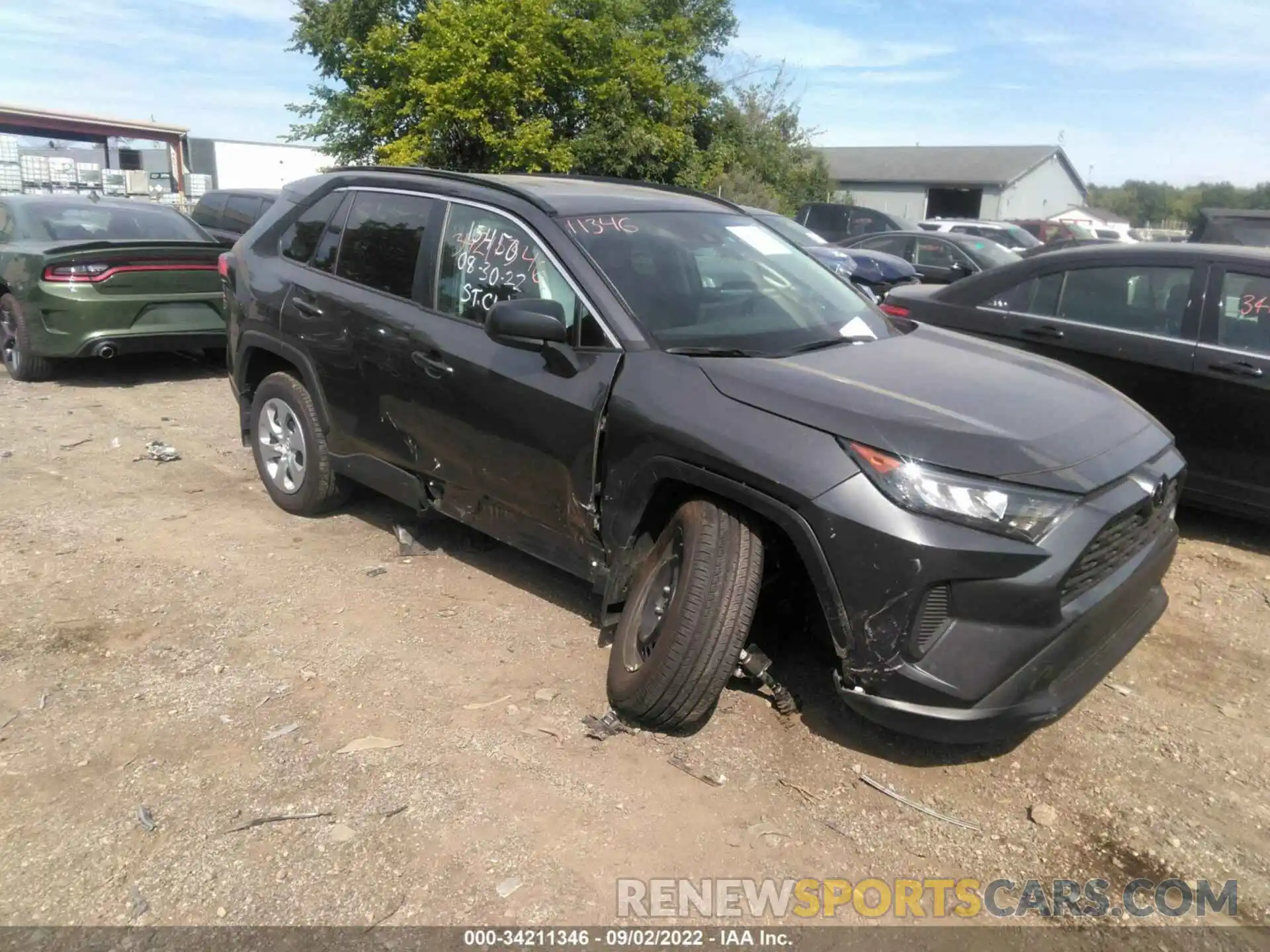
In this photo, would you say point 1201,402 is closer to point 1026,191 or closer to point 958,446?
point 958,446

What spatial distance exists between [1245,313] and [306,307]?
4.87 metres

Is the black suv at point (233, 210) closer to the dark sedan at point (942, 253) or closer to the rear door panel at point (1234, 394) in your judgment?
the dark sedan at point (942, 253)

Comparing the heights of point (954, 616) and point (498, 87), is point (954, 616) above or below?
below

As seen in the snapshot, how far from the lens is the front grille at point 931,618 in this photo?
2.90 metres

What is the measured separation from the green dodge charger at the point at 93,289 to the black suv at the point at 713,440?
12.6ft

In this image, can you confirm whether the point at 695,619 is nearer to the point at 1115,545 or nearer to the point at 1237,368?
the point at 1115,545

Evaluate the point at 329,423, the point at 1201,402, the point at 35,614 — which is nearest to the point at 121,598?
the point at 35,614

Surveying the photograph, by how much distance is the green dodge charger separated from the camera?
8.09 metres

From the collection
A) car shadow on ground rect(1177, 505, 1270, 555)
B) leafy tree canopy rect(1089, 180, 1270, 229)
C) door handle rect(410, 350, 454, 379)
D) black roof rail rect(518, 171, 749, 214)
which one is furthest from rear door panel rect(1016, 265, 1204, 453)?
leafy tree canopy rect(1089, 180, 1270, 229)

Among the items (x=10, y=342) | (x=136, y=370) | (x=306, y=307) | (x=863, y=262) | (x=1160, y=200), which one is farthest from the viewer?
(x=1160, y=200)

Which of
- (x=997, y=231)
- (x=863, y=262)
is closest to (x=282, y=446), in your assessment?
(x=863, y=262)

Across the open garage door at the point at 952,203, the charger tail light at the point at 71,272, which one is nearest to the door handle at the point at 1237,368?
the charger tail light at the point at 71,272

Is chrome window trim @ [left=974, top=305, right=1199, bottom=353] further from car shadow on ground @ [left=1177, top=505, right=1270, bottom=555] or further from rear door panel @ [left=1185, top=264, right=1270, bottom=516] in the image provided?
car shadow on ground @ [left=1177, top=505, right=1270, bottom=555]

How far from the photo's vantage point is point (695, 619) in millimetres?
3182
